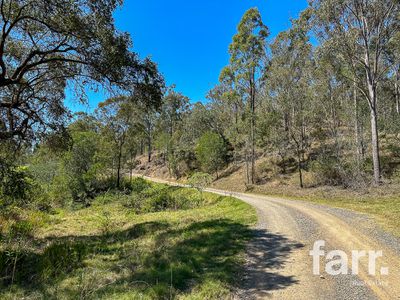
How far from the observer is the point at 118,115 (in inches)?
1335

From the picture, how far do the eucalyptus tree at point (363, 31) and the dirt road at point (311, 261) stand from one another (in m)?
12.9

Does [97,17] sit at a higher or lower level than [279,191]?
higher

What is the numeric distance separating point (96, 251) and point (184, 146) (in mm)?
42701

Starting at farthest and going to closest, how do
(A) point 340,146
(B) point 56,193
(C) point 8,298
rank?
(B) point 56,193 → (A) point 340,146 → (C) point 8,298

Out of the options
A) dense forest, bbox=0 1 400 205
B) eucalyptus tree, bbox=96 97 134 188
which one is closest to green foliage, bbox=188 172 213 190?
dense forest, bbox=0 1 400 205

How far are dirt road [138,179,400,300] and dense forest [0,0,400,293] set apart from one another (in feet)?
19.6

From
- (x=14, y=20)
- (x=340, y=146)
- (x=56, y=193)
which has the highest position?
(x=14, y=20)

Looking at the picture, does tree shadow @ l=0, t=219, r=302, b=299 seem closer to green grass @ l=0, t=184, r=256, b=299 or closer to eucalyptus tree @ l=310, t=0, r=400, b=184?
green grass @ l=0, t=184, r=256, b=299

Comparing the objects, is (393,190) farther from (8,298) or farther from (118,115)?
(118,115)

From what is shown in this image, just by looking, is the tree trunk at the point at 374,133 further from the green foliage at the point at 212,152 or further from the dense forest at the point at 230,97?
the green foliage at the point at 212,152

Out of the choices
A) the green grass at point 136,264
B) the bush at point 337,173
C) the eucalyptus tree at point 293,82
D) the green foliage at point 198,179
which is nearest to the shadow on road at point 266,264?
the green grass at point 136,264

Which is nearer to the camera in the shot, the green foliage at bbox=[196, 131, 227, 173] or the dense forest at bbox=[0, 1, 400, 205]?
the dense forest at bbox=[0, 1, 400, 205]

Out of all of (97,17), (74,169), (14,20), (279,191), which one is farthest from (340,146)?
(74,169)

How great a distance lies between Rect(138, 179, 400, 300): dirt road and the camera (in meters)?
5.00
